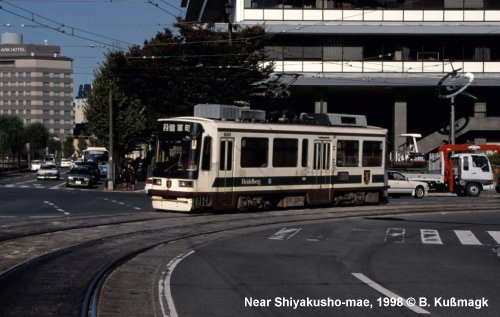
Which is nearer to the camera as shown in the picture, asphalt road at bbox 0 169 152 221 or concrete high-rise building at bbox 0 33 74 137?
asphalt road at bbox 0 169 152 221

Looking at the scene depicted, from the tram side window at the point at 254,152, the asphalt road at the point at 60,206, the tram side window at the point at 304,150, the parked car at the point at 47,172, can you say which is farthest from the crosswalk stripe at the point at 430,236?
the parked car at the point at 47,172

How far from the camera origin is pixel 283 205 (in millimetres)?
26609

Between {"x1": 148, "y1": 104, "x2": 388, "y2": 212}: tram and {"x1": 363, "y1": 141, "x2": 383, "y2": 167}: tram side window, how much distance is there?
0.13ft

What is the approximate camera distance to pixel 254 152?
81.8 feet

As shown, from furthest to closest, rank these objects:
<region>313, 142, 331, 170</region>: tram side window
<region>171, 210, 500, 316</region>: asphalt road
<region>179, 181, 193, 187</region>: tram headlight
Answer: <region>313, 142, 331, 170</region>: tram side window < <region>179, 181, 193, 187</region>: tram headlight < <region>171, 210, 500, 316</region>: asphalt road

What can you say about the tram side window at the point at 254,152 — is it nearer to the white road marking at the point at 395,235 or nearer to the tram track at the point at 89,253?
the tram track at the point at 89,253

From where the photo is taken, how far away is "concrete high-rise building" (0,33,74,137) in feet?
602

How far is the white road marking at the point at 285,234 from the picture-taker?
1829 cm

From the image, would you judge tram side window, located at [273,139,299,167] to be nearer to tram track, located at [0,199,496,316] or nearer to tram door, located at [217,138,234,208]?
tram track, located at [0,199,496,316]

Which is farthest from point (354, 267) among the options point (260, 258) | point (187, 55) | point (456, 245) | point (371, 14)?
point (371, 14)

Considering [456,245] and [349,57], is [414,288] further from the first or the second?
[349,57]

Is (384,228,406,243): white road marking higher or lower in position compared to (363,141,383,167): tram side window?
lower

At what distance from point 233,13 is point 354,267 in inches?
1893

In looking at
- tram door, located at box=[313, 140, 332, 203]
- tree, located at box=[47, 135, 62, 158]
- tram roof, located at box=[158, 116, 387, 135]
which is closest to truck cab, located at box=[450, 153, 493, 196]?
tram roof, located at box=[158, 116, 387, 135]
